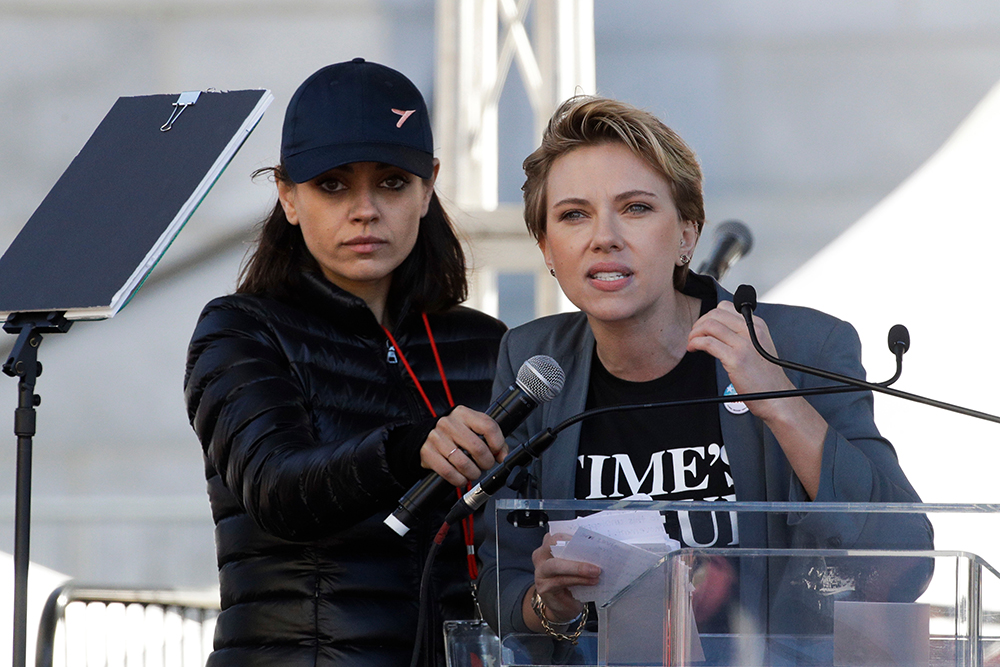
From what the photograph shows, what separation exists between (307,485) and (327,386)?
0.80 feet

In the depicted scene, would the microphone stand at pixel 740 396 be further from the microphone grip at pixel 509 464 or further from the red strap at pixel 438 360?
the red strap at pixel 438 360

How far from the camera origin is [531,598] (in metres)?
0.99

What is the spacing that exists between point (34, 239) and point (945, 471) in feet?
10.9

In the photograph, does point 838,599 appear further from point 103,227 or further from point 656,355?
point 103,227

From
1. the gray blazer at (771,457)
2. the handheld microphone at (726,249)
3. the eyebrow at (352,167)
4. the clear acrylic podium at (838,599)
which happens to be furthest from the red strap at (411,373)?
the clear acrylic podium at (838,599)

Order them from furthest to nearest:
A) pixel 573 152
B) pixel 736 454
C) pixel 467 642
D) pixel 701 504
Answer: pixel 573 152 → pixel 736 454 → pixel 467 642 → pixel 701 504

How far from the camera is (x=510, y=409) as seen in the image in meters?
1.14

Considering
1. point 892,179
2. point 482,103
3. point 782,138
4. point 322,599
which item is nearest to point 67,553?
point 482,103

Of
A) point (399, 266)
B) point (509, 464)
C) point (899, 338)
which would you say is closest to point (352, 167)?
point (399, 266)

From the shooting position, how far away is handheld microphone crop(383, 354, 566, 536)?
110 centimetres

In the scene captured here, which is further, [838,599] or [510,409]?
[510,409]

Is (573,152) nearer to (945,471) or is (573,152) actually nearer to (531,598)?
(531,598)

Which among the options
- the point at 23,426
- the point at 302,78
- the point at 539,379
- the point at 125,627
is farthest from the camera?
the point at 302,78

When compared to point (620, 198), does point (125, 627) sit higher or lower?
lower
